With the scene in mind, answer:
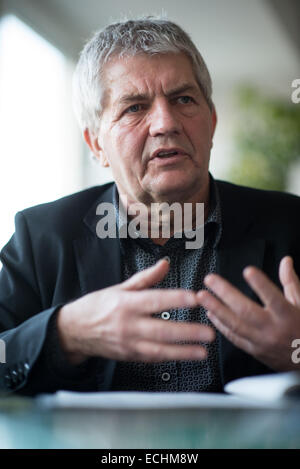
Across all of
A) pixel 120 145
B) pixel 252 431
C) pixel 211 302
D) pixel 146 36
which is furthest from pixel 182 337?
pixel 146 36

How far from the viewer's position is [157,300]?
82 centimetres

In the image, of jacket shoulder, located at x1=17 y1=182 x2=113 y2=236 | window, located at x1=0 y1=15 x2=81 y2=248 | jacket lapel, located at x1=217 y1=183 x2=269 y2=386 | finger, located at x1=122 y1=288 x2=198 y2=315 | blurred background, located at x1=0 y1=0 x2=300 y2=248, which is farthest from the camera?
blurred background, located at x1=0 y1=0 x2=300 y2=248

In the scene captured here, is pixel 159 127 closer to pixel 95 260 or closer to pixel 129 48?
pixel 129 48

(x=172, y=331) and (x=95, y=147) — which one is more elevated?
(x=95, y=147)

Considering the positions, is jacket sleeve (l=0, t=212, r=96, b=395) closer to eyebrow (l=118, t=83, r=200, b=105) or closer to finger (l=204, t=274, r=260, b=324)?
finger (l=204, t=274, r=260, b=324)

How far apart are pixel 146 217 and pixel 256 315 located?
2.11 ft

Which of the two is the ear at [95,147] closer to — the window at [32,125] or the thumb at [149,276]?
the thumb at [149,276]

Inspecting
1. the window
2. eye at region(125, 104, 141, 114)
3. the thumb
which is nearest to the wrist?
the thumb

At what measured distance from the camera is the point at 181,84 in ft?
4.48

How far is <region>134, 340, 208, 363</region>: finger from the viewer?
30.8 inches

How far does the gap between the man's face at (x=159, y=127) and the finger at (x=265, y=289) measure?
0.51m

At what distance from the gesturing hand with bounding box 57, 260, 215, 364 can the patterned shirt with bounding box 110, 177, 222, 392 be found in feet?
0.93

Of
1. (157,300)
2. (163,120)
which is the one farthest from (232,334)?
(163,120)

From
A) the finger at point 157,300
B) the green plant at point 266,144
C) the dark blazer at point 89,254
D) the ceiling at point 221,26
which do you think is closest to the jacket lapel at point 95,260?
the dark blazer at point 89,254
